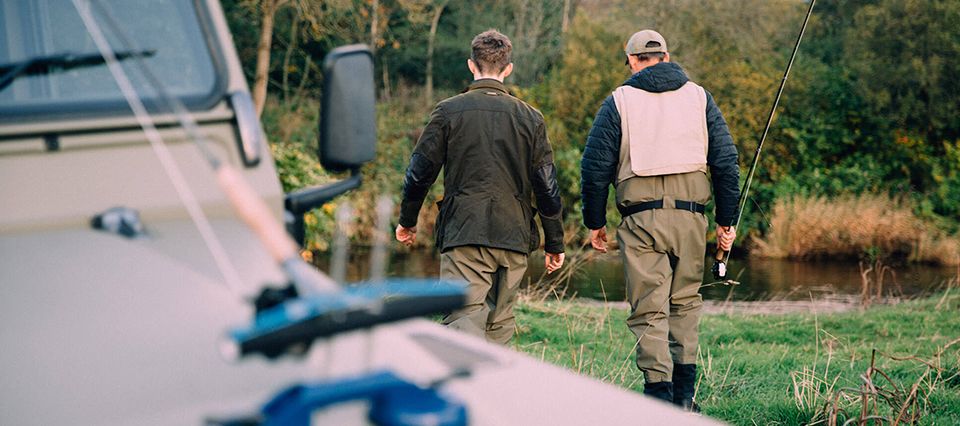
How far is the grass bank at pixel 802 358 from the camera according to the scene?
480 centimetres

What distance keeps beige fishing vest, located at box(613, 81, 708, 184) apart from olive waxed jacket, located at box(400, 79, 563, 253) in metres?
0.44

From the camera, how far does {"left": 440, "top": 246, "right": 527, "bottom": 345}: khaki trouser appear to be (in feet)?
17.5

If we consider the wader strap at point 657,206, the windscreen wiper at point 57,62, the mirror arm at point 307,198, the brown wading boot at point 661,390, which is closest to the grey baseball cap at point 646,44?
the wader strap at point 657,206

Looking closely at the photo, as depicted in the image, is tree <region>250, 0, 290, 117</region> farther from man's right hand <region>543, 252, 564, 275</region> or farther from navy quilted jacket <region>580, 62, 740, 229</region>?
navy quilted jacket <region>580, 62, 740, 229</region>

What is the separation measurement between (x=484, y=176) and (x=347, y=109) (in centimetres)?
283

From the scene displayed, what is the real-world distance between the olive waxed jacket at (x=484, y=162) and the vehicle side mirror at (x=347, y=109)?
2.72m

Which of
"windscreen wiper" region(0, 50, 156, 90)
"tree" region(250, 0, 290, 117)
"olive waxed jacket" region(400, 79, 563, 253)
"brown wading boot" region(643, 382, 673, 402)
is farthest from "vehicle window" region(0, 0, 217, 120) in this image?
"tree" region(250, 0, 290, 117)

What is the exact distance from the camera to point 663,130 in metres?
5.30

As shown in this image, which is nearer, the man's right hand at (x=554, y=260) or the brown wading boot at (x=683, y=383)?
the brown wading boot at (x=683, y=383)

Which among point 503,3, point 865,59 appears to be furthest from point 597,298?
point 503,3

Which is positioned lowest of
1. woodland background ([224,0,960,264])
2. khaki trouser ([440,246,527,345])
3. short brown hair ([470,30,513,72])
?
woodland background ([224,0,960,264])

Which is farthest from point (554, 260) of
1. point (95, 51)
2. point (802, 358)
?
point (95, 51)

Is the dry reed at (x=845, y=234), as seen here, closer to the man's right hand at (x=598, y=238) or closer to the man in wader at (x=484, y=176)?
the man's right hand at (x=598, y=238)

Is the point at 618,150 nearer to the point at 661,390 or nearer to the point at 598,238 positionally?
the point at 598,238
